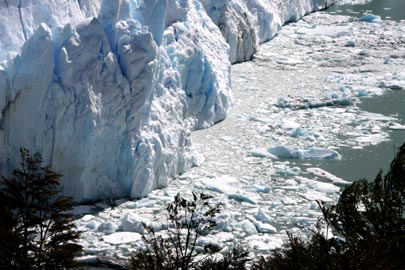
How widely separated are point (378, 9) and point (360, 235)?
26558mm

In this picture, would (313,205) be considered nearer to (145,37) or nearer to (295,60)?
(145,37)

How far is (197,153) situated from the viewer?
1590cm

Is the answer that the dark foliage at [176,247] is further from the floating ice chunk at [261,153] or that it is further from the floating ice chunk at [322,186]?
the floating ice chunk at [261,153]

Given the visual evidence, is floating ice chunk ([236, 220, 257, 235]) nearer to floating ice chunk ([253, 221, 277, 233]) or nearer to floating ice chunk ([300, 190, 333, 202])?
floating ice chunk ([253, 221, 277, 233])

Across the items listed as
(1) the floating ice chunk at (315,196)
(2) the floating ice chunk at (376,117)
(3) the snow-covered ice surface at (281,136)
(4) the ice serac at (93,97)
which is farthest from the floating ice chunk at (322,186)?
(2) the floating ice chunk at (376,117)

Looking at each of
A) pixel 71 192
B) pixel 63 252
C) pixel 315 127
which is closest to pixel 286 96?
pixel 315 127

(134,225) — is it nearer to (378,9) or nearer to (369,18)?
(369,18)

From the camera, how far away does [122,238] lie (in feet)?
40.0

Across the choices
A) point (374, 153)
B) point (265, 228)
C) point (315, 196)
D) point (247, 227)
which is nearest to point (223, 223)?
point (247, 227)

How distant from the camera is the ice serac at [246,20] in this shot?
23.0m

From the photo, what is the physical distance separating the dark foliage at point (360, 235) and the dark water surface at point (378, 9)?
23.1 m

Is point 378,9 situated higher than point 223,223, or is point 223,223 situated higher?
point 378,9

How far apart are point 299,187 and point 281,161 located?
59.3 inches

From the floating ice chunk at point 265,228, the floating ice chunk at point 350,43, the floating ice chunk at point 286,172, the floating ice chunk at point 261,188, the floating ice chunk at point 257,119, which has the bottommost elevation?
the floating ice chunk at point 265,228
